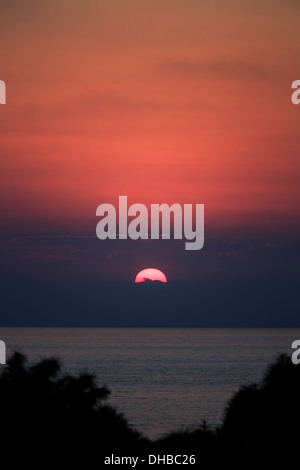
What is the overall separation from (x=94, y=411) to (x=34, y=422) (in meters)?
2.87

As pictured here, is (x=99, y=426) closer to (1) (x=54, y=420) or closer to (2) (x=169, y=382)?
(1) (x=54, y=420)

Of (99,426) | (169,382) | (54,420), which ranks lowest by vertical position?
(99,426)

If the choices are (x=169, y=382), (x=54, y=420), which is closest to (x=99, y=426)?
(x=54, y=420)

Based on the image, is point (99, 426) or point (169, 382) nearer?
point (99, 426)

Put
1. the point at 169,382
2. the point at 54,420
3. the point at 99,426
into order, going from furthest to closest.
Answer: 1. the point at 169,382
2. the point at 99,426
3. the point at 54,420

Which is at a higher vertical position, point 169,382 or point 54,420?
point 169,382

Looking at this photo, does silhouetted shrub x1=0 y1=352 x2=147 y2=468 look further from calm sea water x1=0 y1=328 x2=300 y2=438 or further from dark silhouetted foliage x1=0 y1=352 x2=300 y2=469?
calm sea water x1=0 y1=328 x2=300 y2=438

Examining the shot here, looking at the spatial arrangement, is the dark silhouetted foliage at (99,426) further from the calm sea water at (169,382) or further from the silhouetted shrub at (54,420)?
the calm sea water at (169,382)

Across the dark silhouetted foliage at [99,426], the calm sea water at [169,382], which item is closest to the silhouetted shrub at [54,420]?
the dark silhouetted foliage at [99,426]

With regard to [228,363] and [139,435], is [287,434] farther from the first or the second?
[228,363]

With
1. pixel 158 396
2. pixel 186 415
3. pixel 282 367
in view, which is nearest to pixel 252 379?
pixel 158 396

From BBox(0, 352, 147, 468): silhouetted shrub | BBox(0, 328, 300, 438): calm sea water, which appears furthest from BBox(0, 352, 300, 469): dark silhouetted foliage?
BBox(0, 328, 300, 438): calm sea water

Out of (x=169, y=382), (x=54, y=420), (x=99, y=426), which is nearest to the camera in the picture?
(x=54, y=420)
